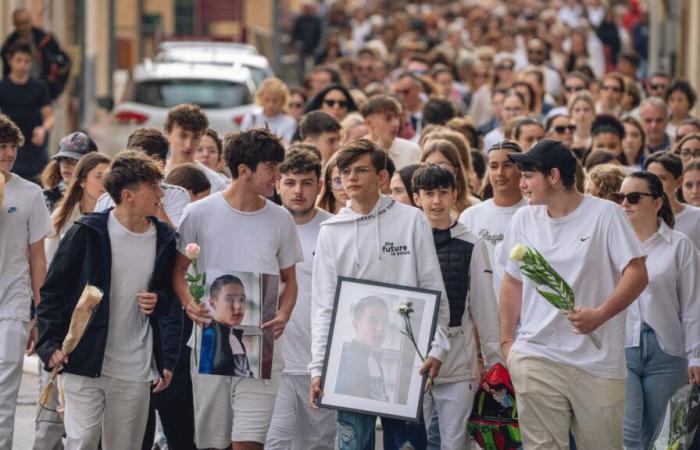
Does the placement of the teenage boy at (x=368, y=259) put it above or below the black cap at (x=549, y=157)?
below

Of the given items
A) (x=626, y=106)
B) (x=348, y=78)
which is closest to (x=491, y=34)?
(x=348, y=78)

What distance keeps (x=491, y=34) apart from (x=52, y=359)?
2581cm

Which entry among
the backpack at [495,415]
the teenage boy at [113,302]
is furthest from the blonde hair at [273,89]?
the teenage boy at [113,302]

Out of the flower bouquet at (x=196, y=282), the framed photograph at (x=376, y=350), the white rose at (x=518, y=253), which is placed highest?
the white rose at (x=518, y=253)

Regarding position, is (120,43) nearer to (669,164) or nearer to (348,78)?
(348,78)

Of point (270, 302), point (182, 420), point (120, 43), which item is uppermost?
point (120, 43)

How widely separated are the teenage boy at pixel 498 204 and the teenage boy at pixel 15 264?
2.36 m

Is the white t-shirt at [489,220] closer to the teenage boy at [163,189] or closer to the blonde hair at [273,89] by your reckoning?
the teenage boy at [163,189]

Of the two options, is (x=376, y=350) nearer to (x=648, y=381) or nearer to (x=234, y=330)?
(x=234, y=330)

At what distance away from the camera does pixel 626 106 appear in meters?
17.6

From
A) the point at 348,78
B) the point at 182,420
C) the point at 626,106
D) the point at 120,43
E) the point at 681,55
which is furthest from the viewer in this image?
the point at 120,43

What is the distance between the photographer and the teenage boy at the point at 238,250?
825 centimetres

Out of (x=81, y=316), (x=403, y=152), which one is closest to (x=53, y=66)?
(x=403, y=152)

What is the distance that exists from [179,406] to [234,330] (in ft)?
4.12
